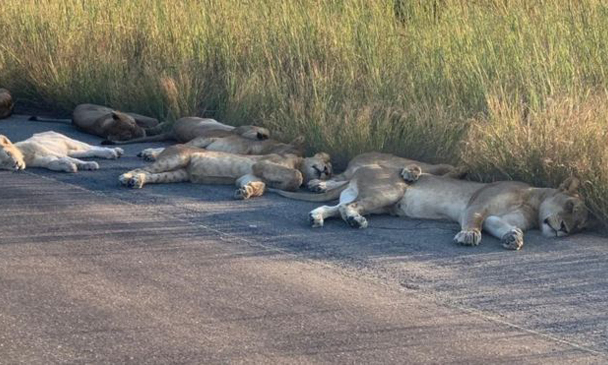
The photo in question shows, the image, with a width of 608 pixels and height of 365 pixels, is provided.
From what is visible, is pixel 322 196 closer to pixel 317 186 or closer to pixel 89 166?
pixel 317 186

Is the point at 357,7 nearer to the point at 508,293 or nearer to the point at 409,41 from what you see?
the point at 409,41

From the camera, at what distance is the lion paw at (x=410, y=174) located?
9.20 meters

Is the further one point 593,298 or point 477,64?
point 477,64

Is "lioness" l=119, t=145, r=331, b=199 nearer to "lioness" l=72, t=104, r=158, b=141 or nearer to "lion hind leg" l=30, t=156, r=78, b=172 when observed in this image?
"lion hind leg" l=30, t=156, r=78, b=172

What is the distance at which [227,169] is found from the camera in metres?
10.2

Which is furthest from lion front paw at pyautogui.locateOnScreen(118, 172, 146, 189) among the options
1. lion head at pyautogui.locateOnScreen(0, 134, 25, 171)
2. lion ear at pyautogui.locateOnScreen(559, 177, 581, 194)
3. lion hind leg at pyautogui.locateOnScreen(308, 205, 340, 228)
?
lion ear at pyautogui.locateOnScreen(559, 177, 581, 194)

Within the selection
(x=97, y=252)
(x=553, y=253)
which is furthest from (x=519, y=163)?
(x=97, y=252)

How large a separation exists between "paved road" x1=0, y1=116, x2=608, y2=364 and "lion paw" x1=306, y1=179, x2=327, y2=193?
14.8 inches

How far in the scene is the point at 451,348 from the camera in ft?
19.6

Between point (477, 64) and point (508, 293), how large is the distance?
14.8 ft

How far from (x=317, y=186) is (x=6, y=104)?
4.70 meters

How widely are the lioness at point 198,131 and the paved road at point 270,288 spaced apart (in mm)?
1441

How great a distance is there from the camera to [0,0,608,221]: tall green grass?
9.55m

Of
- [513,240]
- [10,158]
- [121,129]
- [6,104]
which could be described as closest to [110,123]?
[121,129]
